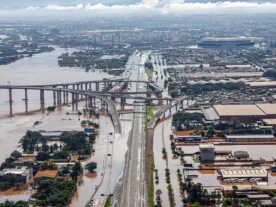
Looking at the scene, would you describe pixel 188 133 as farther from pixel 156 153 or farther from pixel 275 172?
pixel 275 172

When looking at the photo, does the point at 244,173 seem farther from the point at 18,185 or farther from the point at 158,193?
the point at 18,185

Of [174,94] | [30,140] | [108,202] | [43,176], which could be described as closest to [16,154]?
[30,140]

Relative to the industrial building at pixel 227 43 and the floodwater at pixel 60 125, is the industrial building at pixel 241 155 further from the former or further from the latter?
the industrial building at pixel 227 43

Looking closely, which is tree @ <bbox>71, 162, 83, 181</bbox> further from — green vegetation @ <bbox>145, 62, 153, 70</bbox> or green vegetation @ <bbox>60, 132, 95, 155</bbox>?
green vegetation @ <bbox>145, 62, 153, 70</bbox>

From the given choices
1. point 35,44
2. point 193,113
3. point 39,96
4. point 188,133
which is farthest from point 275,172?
point 35,44

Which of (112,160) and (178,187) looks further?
(112,160)

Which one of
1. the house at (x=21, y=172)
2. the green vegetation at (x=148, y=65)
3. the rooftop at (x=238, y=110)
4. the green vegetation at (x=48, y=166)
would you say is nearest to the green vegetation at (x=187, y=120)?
the rooftop at (x=238, y=110)
